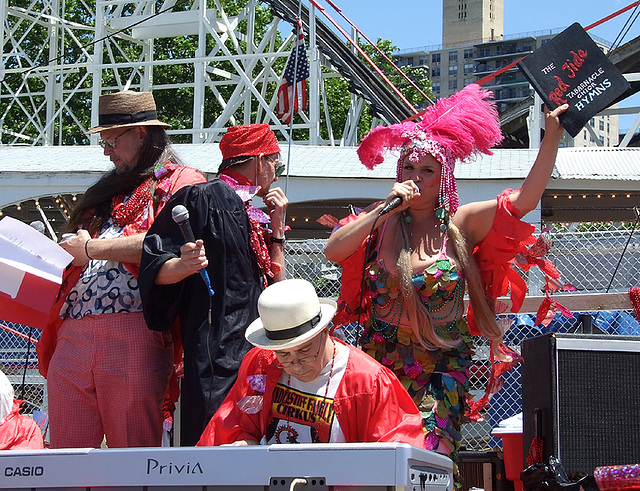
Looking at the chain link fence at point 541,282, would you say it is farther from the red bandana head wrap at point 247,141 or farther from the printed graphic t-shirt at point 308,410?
the printed graphic t-shirt at point 308,410

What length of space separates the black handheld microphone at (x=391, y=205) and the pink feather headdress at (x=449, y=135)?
23 centimetres

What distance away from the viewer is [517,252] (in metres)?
3.37

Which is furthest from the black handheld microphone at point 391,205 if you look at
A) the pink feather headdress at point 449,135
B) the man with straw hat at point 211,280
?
the man with straw hat at point 211,280

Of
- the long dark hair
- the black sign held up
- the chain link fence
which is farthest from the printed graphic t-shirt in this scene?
the chain link fence

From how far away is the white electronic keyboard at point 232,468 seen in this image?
1.91 meters

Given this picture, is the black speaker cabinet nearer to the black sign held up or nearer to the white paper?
the black sign held up

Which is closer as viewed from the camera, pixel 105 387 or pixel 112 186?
pixel 105 387

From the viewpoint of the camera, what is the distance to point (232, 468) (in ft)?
6.51

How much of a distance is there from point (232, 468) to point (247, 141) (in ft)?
6.45

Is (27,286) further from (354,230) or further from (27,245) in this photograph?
(354,230)

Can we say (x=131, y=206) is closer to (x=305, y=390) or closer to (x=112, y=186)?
(x=112, y=186)

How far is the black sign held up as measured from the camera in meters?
3.28

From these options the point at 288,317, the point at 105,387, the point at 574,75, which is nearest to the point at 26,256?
the point at 105,387

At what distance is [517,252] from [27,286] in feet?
6.19
